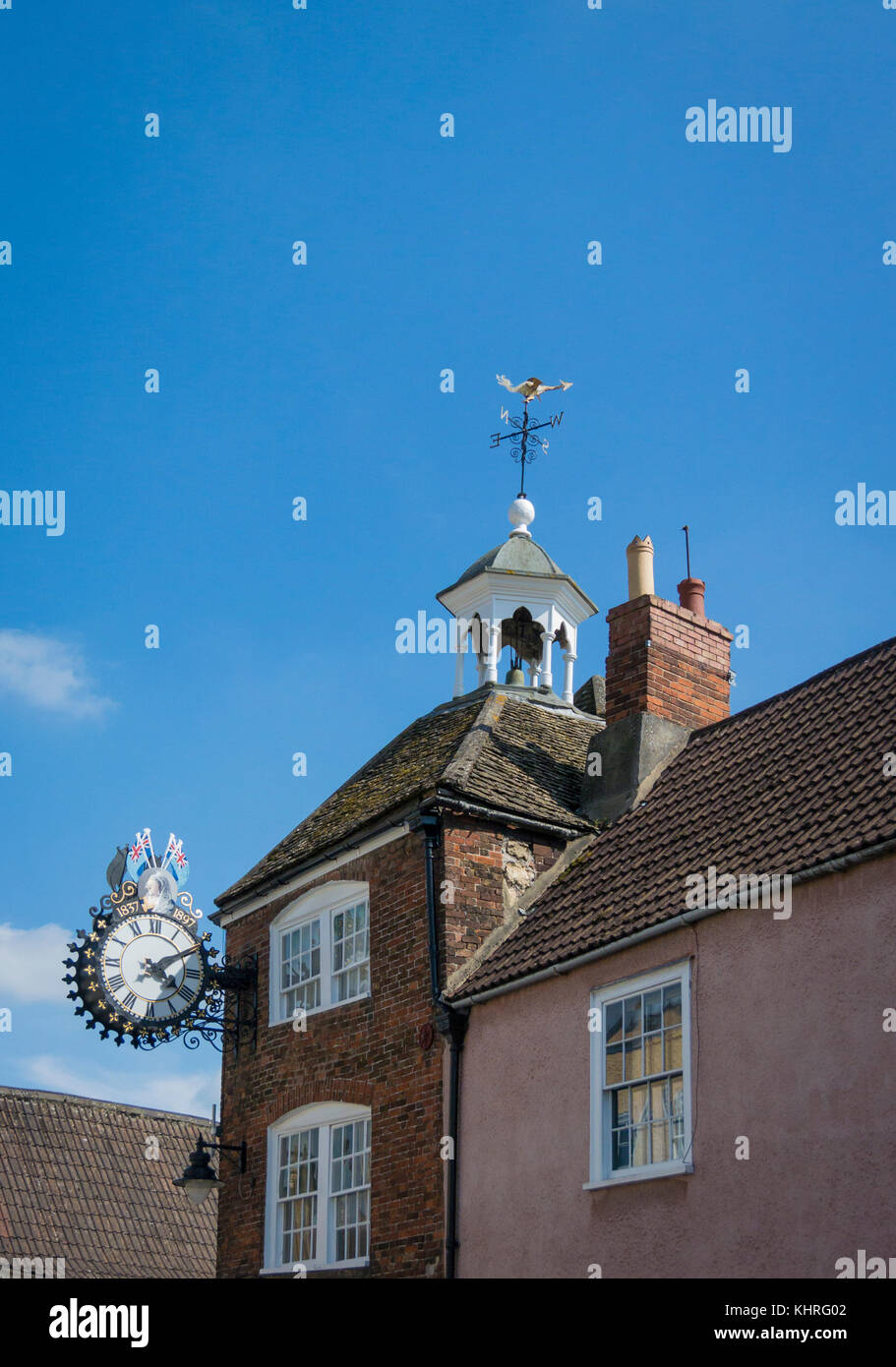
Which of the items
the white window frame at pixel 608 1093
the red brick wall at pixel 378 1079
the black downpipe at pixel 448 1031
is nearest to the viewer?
the white window frame at pixel 608 1093

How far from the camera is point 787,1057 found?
11.1m

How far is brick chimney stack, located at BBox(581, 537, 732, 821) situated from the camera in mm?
16547

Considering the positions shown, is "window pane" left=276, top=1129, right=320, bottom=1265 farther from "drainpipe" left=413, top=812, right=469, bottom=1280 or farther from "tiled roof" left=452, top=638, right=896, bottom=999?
"tiled roof" left=452, top=638, right=896, bottom=999

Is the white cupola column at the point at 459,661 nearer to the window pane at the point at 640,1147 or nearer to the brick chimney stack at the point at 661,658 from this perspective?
the brick chimney stack at the point at 661,658

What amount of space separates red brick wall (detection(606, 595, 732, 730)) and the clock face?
18.8 ft

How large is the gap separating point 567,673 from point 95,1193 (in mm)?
13106

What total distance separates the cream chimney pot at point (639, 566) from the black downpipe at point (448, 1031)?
3.77 m

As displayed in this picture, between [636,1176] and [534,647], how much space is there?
10.2 metres

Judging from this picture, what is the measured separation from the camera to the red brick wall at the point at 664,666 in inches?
670

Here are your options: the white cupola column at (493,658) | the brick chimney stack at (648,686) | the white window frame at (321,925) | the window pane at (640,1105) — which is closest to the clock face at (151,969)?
the white window frame at (321,925)

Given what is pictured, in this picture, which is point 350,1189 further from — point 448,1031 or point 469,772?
point 469,772

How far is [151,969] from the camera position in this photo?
691 inches

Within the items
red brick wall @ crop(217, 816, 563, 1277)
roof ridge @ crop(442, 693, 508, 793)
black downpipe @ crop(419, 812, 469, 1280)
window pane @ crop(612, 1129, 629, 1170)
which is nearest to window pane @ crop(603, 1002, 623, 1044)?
window pane @ crop(612, 1129, 629, 1170)
